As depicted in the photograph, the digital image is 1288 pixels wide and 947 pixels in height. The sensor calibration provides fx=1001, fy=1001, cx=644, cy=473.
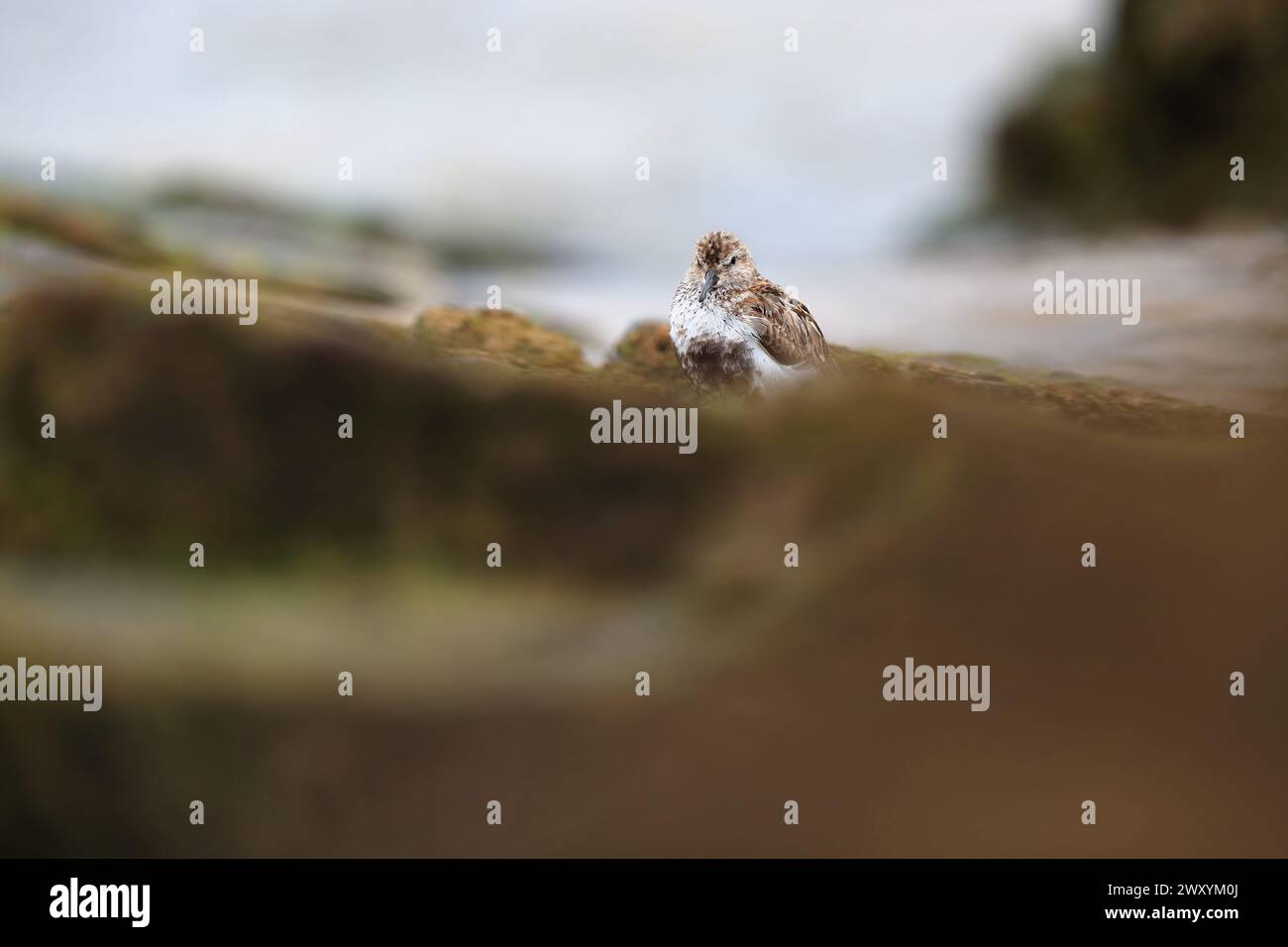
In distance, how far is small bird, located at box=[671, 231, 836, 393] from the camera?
2469mm

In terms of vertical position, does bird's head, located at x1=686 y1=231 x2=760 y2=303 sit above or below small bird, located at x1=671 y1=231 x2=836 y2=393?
above

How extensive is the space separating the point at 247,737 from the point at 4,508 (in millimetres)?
1220

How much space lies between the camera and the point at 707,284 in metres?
2.49

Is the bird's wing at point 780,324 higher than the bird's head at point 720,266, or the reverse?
the bird's head at point 720,266

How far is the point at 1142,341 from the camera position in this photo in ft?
10.7

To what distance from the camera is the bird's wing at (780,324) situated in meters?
2.47

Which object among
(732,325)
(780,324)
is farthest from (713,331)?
(780,324)

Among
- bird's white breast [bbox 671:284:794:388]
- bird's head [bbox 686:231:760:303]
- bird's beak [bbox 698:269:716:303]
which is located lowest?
bird's white breast [bbox 671:284:794:388]

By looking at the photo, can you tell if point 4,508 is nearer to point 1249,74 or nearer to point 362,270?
point 362,270

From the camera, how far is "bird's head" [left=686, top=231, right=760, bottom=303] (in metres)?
2.50

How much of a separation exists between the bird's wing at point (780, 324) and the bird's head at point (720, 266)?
0.14 ft

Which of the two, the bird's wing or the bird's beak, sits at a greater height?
the bird's beak

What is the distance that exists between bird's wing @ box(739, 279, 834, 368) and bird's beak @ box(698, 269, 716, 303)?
9cm

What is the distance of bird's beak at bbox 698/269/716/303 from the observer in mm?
2486
